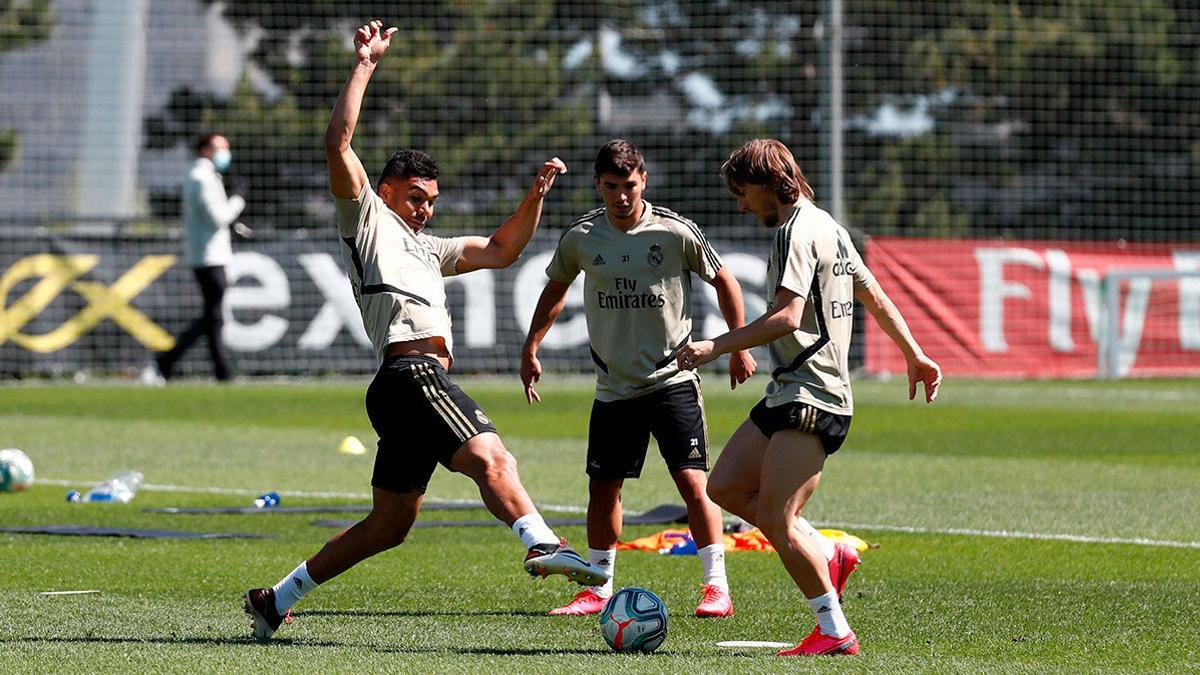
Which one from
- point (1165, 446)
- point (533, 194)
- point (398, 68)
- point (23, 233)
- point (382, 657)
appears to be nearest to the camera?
point (382, 657)

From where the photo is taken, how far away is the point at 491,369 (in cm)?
2277

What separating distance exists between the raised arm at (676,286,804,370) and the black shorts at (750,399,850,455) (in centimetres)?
29

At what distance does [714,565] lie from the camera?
7574 mm

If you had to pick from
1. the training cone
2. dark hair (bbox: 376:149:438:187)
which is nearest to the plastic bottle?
the training cone

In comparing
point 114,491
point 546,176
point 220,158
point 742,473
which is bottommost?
point 114,491

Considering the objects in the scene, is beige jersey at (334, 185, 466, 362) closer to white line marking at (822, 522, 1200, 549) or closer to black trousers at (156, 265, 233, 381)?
white line marking at (822, 522, 1200, 549)

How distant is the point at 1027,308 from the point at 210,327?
1021cm

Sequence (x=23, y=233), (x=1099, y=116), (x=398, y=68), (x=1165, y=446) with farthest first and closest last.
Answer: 1. (x=1099, y=116)
2. (x=398, y=68)
3. (x=23, y=233)
4. (x=1165, y=446)

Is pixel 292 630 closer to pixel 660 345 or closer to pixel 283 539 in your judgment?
pixel 660 345

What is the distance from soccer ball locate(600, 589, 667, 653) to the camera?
640cm

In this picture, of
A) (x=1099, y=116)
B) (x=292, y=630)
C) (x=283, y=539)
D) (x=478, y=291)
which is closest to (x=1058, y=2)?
(x=1099, y=116)

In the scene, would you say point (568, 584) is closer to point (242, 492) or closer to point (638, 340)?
point (638, 340)

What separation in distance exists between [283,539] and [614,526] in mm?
2460

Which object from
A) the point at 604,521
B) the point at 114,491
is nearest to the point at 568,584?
the point at 604,521
